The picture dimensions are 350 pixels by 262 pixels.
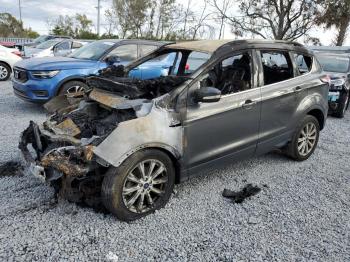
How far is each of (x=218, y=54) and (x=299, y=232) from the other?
2039mm

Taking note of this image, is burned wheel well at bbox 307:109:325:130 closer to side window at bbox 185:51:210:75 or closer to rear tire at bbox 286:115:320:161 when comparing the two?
rear tire at bbox 286:115:320:161

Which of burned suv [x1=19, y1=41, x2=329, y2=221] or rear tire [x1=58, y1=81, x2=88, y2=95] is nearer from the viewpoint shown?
burned suv [x1=19, y1=41, x2=329, y2=221]

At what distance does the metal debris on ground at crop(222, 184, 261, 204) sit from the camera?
386cm

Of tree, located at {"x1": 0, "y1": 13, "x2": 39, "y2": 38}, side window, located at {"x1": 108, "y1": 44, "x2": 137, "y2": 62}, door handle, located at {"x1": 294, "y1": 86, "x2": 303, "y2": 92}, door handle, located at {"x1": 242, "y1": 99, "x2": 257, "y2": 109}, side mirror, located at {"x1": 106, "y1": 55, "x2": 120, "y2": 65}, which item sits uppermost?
tree, located at {"x1": 0, "y1": 13, "x2": 39, "y2": 38}

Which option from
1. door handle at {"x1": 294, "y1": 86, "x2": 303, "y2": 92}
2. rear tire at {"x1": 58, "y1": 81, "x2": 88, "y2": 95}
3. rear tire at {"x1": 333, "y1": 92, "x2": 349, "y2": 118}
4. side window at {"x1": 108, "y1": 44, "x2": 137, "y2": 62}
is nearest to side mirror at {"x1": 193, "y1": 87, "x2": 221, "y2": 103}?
door handle at {"x1": 294, "y1": 86, "x2": 303, "y2": 92}

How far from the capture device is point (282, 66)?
4652 mm

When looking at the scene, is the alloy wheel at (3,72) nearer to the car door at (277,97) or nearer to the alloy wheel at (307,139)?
the car door at (277,97)

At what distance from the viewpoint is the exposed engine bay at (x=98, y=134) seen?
3051 mm

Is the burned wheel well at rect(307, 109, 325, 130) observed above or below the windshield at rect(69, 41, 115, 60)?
below

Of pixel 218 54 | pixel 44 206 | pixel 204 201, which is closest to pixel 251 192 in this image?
pixel 204 201

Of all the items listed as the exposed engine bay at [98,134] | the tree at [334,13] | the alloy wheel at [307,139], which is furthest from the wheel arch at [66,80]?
the tree at [334,13]

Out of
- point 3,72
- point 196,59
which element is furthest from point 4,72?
point 196,59

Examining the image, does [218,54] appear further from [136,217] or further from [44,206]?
[44,206]

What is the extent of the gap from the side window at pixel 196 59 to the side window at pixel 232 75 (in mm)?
175
